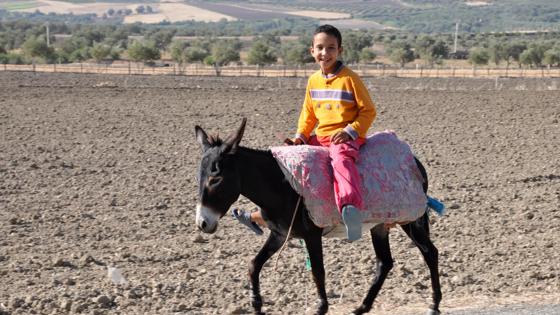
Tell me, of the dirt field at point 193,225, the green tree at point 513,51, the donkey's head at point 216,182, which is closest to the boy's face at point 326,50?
the donkey's head at point 216,182

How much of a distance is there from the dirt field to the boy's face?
2225mm

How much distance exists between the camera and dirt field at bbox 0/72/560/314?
9.23 metres

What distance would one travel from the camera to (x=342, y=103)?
7672 mm

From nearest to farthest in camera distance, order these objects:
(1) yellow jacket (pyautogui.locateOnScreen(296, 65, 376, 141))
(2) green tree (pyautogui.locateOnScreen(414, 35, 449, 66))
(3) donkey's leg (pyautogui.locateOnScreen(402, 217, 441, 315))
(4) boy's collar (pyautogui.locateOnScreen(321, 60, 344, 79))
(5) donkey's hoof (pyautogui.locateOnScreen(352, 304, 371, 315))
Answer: (1) yellow jacket (pyautogui.locateOnScreen(296, 65, 376, 141)) → (4) boy's collar (pyautogui.locateOnScreen(321, 60, 344, 79)) → (5) donkey's hoof (pyautogui.locateOnScreen(352, 304, 371, 315)) → (3) donkey's leg (pyautogui.locateOnScreen(402, 217, 441, 315)) → (2) green tree (pyautogui.locateOnScreen(414, 35, 449, 66))

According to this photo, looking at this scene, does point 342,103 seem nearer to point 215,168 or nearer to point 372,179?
point 372,179

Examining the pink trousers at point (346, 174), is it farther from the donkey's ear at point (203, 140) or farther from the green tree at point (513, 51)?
the green tree at point (513, 51)

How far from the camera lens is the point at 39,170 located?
16906mm

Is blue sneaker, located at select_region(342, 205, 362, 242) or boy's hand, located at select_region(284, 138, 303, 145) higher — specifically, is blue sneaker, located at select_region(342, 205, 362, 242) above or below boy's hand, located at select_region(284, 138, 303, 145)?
below

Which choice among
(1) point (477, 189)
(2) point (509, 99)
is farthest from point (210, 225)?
(2) point (509, 99)

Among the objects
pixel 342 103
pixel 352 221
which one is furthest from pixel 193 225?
pixel 352 221

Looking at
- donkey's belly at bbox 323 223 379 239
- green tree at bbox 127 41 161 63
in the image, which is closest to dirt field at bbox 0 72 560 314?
donkey's belly at bbox 323 223 379 239

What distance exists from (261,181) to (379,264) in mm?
1376

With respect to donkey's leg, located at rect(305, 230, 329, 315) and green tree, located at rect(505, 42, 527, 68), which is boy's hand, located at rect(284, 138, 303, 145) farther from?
green tree, located at rect(505, 42, 527, 68)

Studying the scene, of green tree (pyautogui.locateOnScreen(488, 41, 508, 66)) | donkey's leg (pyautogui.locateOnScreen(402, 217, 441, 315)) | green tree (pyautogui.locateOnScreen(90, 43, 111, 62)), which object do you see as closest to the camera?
donkey's leg (pyautogui.locateOnScreen(402, 217, 441, 315))
